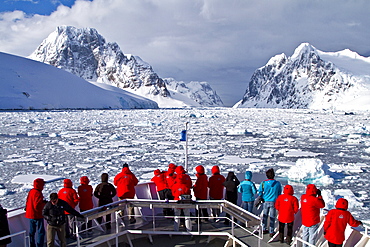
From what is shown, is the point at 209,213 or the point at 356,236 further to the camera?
the point at 209,213

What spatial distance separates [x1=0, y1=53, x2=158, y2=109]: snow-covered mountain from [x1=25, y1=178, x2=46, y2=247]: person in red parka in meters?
66.1

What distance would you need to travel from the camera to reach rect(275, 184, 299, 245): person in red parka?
193 inches

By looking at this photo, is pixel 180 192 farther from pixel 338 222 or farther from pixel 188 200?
pixel 338 222

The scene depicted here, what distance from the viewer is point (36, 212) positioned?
15.5ft

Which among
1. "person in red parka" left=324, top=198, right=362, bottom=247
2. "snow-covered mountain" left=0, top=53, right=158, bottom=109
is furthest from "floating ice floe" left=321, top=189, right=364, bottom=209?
"snow-covered mountain" left=0, top=53, right=158, bottom=109

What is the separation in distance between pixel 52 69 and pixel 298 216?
92.4m

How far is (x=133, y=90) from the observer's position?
18888cm

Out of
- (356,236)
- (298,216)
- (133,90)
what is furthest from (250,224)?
(133,90)

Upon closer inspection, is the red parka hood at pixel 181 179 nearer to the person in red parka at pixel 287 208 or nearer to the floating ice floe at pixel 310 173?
the person in red parka at pixel 287 208

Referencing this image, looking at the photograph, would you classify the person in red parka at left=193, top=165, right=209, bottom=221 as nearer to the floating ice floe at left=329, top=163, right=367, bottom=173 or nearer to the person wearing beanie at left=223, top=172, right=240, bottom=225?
the person wearing beanie at left=223, top=172, right=240, bottom=225

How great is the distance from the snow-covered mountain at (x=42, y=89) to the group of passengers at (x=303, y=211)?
6754 cm

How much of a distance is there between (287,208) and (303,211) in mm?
271

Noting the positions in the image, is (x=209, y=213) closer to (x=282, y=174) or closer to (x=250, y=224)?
(x=250, y=224)

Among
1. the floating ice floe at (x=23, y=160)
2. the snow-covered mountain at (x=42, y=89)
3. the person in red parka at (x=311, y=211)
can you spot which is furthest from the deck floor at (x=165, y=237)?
the snow-covered mountain at (x=42, y=89)
